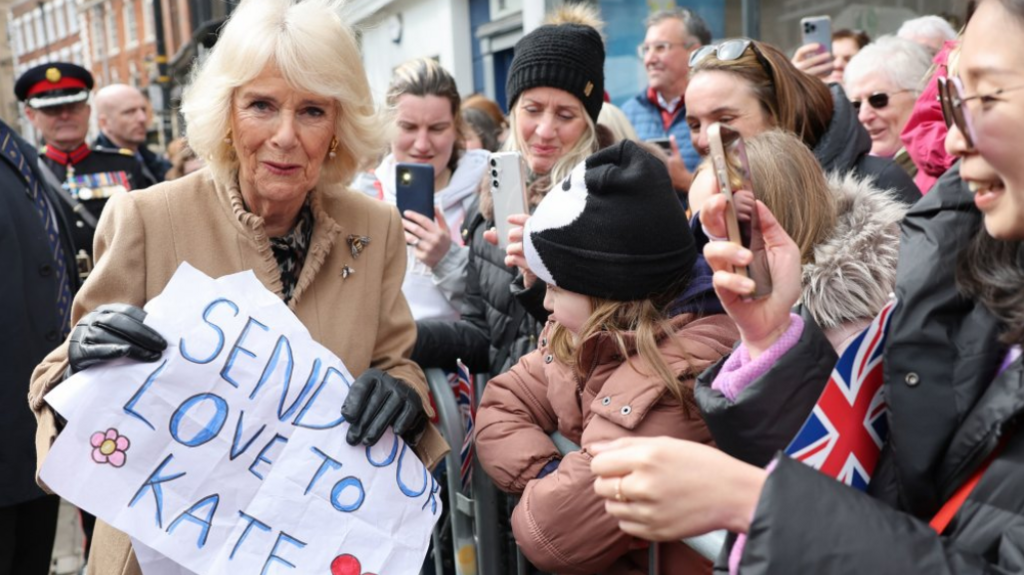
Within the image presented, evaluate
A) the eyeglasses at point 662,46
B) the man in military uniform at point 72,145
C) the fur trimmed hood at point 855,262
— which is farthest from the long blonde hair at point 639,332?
the man in military uniform at point 72,145

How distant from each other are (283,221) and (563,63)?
1414mm

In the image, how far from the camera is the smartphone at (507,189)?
300 centimetres

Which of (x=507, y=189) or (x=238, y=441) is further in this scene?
(x=507, y=189)

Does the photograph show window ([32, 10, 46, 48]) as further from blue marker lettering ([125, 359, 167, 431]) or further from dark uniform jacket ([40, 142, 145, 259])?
blue marker lettering ([125, 359, 167, 431])

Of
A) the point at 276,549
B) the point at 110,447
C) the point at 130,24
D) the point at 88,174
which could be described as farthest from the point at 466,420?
the point at 130,24

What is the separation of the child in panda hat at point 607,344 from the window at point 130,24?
1926 inches

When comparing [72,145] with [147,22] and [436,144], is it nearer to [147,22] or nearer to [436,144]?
[436,144]

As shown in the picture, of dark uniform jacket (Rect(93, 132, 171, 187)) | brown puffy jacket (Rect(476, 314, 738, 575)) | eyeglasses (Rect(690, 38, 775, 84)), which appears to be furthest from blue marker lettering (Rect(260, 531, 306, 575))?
dark uniform jacket (Rect(93, 132, 171, 187))

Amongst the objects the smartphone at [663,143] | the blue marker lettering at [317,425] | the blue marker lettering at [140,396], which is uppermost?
the smartphone at [663,143]

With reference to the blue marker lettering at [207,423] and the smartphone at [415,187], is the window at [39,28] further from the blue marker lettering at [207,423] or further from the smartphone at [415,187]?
the blue marker lettering at [207,423]

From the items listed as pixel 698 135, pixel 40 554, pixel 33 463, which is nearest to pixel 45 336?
pixel 33 463

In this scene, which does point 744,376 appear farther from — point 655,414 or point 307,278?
point 307,278

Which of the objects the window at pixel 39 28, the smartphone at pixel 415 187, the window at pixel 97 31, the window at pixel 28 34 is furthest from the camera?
the window at pixel 28 34

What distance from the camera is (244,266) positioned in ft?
→ 7.47
